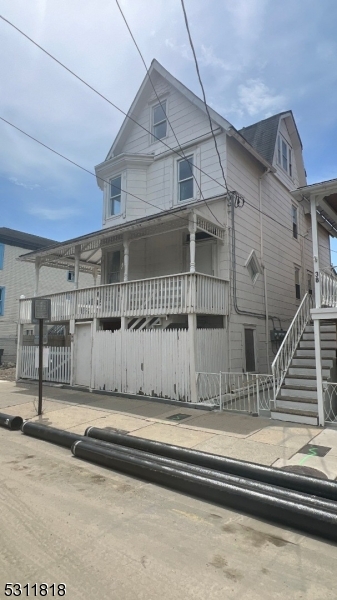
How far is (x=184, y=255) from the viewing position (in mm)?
12500

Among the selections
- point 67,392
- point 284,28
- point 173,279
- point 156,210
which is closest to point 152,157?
point 156,210

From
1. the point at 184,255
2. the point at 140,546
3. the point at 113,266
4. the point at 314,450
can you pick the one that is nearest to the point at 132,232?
the point at 184,255

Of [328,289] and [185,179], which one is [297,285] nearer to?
[185,179]

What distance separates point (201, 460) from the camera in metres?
4.61

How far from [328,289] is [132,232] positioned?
6.36 m

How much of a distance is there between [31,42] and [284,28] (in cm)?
514

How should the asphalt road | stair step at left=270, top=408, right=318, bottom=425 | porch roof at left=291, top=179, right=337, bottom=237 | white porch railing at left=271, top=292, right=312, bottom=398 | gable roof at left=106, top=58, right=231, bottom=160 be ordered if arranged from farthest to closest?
gable roof at left=106, top=58, right=231, bottom=160, white porch railing at left=271, top=292, right=312, bottom=398, porch roof at left=291, top=179, right=337, bottom=237, stair step at left=270, top=408, right=318, bottom=425, the asphalt road

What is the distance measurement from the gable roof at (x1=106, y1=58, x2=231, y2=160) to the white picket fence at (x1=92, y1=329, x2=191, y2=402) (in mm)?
7210

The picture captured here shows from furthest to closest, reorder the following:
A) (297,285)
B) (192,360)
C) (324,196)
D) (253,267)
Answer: (297,285) → (253,267) → (192,360) → (324,196)

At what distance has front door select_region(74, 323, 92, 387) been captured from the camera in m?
12.1

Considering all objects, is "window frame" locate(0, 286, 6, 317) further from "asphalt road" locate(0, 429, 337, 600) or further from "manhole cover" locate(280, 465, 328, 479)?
"manhole cover" locate(280, 465, 328, 479)

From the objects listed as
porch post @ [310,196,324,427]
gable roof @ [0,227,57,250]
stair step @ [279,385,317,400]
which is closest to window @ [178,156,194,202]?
porch post @ [310,196,324,427]

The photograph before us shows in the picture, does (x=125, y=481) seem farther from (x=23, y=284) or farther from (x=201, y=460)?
(x=23, y=284)

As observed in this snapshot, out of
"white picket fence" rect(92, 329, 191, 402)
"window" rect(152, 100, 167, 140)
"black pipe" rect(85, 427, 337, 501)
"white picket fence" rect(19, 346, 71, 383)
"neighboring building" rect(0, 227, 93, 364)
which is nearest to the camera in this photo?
"black pipe" rect(85, 427, 337, 501)
